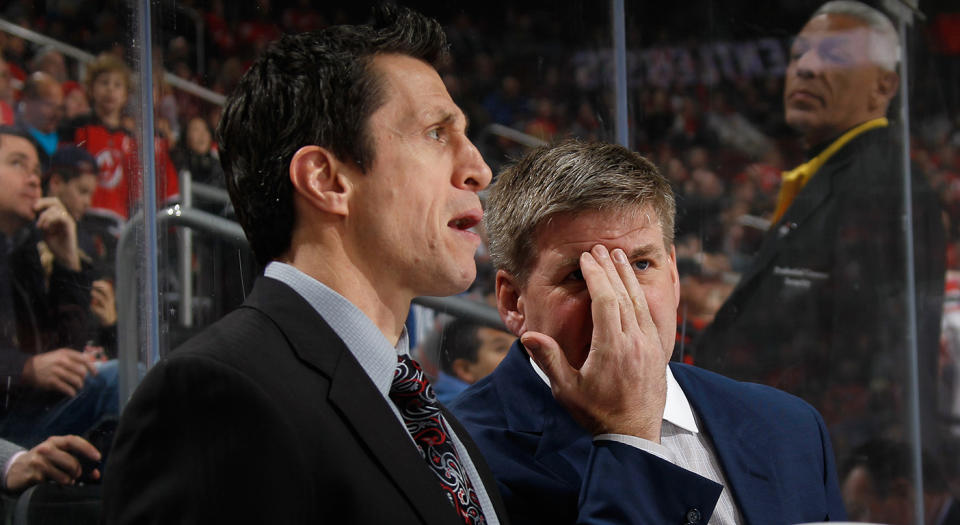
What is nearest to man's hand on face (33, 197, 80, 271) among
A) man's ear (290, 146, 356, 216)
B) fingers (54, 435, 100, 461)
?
fingers (54, 435, 100, 461)

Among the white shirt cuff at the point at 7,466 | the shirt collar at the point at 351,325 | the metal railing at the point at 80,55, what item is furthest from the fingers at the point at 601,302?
the white shirt cuff at the point at 7,466

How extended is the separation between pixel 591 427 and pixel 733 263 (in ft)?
4.72

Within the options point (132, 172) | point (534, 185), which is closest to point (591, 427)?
point (534, 185)

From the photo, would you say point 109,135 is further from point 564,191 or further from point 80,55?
point 564,191

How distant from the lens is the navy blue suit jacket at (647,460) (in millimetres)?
1117

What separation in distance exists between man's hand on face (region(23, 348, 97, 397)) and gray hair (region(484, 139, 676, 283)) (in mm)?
803

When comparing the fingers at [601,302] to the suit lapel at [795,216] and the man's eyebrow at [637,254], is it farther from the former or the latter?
the suit lapel at [795,216]

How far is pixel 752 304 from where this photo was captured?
248cm

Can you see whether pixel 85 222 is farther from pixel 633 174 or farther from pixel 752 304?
pixel 752 304

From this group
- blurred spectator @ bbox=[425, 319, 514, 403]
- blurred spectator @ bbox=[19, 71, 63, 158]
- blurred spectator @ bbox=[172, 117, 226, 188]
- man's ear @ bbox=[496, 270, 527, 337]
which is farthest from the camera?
blurred spectator @ bbox=[425, 319, 514, 403]

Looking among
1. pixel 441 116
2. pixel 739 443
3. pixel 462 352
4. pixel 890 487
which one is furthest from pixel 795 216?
pixel 441 116

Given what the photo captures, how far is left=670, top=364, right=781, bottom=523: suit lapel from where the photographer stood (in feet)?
4.09

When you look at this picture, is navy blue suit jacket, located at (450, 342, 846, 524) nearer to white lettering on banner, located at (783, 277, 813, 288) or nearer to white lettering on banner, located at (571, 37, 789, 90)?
white lettering on banner, located at (783, 277, 813, 288)

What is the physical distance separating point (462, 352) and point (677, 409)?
0.83 m
